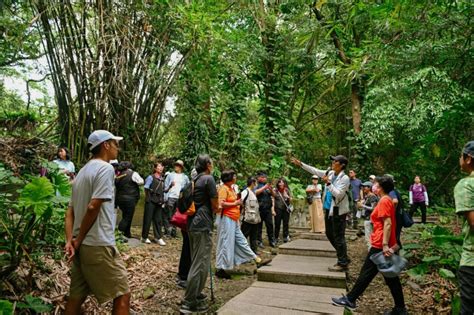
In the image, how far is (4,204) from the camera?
3.53m

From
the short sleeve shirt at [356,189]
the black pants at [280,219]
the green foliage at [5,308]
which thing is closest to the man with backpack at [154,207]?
the black pants at [280,219]

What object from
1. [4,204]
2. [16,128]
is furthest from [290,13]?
[4,204]

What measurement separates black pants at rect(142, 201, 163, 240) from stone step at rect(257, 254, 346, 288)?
2.72 metres

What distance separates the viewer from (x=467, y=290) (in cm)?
243

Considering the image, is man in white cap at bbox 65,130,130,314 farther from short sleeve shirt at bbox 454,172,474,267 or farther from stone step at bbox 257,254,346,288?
stone step at bbox 257,254,346,288

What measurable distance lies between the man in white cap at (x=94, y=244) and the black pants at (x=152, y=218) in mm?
4406

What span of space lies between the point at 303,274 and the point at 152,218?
12.0 ft

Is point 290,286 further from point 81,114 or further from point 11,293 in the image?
point 81,114

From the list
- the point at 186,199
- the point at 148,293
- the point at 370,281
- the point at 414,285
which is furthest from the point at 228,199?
the point at 414,285

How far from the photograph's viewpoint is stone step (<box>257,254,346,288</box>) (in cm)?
461

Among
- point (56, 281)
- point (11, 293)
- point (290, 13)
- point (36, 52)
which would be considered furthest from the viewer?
point (290, 13)

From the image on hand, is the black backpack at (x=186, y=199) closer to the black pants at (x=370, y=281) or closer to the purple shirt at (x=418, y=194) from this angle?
the black pants at (x=370, y=281)

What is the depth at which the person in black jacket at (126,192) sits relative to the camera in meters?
6.58

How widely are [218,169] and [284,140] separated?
2.17m
